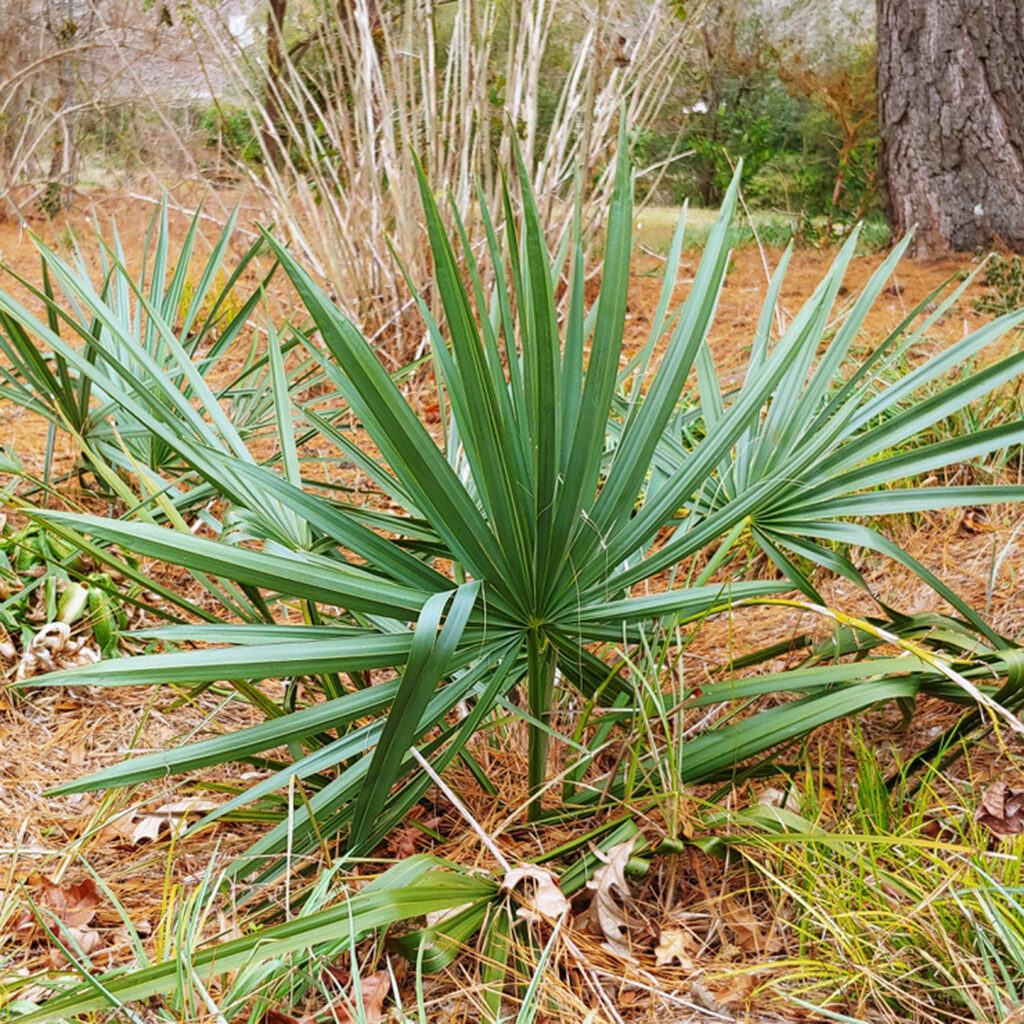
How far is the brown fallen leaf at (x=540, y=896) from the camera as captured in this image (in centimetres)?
116

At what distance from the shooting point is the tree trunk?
488 cm

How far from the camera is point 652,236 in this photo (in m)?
8.06

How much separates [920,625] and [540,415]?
2.44ft

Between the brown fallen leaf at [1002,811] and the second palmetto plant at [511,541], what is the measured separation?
15 centimetres

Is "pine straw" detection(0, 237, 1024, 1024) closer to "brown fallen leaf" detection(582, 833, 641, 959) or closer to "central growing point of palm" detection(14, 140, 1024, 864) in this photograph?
"brown fallen leaf" detection(582, 833, 641, 959)

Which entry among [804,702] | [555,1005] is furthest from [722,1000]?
[804,702]

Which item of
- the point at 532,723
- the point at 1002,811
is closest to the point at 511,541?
the point at 532,723

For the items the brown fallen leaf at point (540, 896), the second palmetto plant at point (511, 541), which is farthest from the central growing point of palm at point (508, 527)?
the brown fallen leaf at point (540, 896)

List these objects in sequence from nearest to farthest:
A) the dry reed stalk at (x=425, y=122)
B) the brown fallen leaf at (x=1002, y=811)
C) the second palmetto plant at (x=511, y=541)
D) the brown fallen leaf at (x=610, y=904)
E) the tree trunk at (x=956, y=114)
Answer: the second palmetto plant at (x=511, y=541), the brown fallen leaf at (x=610, y=904), the brown fallen leaf at (x=1002, y=811), the dry reed stalk at (x=425, y=122), the tree trunk at (x=956, y=114)

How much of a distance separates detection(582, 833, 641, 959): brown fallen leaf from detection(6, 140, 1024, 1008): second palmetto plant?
0.13 metres

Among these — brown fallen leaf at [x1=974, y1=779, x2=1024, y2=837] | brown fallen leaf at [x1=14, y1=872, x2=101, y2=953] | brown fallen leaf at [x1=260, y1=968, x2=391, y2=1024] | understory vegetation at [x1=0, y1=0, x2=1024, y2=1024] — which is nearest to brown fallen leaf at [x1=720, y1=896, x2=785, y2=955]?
understory vegetation at [x1=0, y1=0, x2=1024, y2=1024]

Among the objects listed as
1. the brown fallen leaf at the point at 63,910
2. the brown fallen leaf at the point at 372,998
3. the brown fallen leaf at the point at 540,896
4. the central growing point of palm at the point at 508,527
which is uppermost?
the central growing point of palm at the point at 508,527

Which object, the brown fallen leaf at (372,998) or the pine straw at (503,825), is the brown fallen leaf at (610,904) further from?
the brown fallen leaf at (372,998)

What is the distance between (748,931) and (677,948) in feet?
0.34
